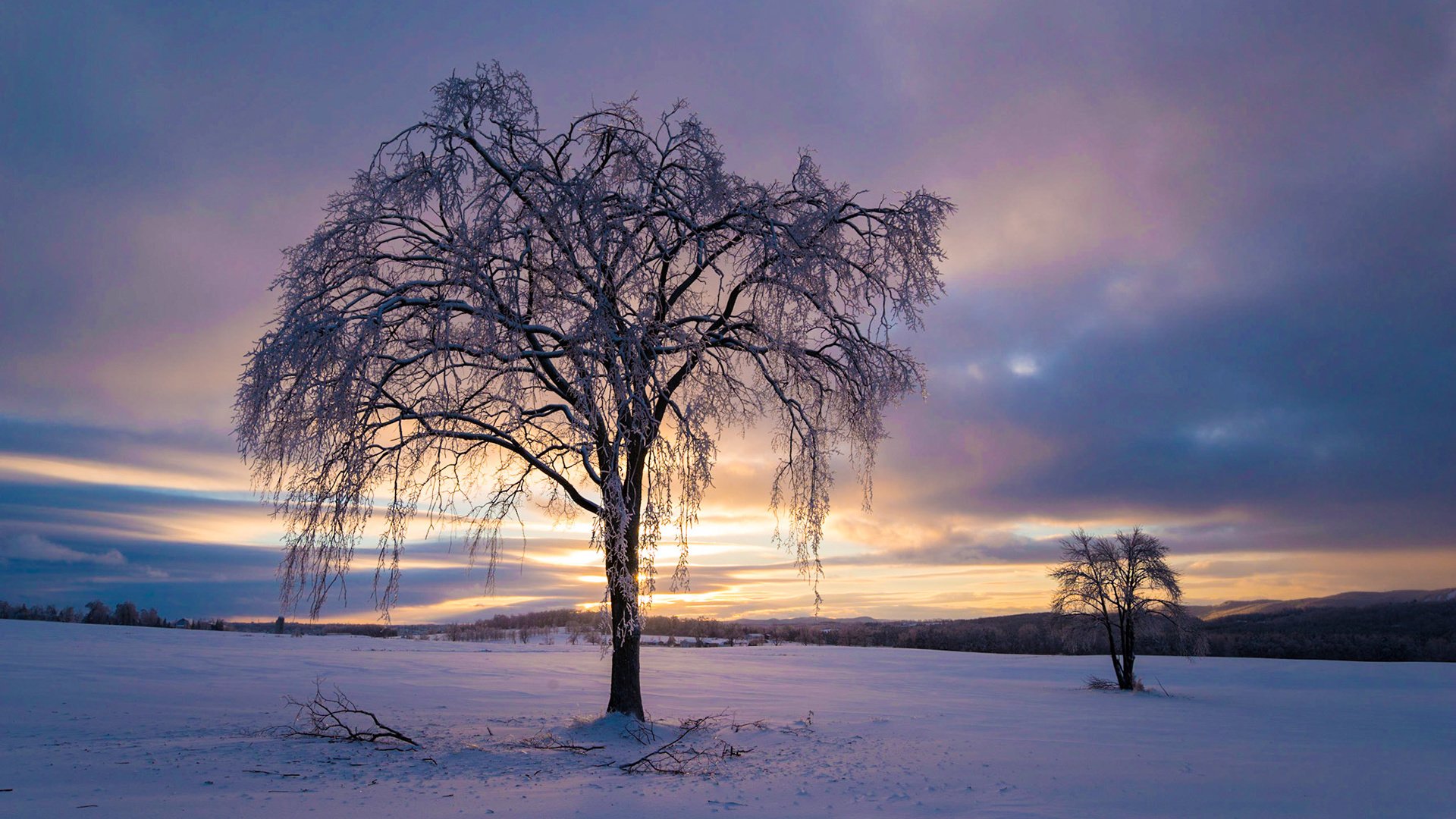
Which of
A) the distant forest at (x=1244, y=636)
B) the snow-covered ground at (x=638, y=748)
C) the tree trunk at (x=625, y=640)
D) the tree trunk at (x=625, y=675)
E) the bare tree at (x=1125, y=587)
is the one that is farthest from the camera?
the distant forest at (x=1244, y=636)

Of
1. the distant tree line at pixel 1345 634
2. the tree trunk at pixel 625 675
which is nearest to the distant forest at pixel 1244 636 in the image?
the distant tree line at pixel 1345 634

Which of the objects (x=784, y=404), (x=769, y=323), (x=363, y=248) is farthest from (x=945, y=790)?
(x=363, y=248)

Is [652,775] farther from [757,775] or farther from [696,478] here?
[696,478]

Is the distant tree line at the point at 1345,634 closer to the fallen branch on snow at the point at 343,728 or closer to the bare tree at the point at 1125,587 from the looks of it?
the bare tree at the point at 1125,587

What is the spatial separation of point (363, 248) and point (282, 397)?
9.33ft

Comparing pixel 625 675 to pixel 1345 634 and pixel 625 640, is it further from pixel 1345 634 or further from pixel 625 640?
pixel 1345 634

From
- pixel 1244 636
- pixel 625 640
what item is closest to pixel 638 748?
pixel 625 640

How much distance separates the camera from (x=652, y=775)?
348 inches

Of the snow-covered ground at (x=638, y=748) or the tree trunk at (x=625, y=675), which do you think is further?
the tree trunk at (x=625, y=675)

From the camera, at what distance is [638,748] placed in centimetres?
1055

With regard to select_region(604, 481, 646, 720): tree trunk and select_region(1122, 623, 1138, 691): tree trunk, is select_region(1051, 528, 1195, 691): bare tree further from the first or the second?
select_region(604, 481, 646, 720): tree trunk

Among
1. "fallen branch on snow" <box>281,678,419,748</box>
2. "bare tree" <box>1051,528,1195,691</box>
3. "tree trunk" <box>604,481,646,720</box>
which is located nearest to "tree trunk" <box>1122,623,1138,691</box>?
"bare tree" <box>1051,528,1195,691</box>

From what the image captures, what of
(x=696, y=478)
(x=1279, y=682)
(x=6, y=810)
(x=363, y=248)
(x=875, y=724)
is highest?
(x=363, y=248)

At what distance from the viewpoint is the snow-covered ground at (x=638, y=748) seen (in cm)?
761
